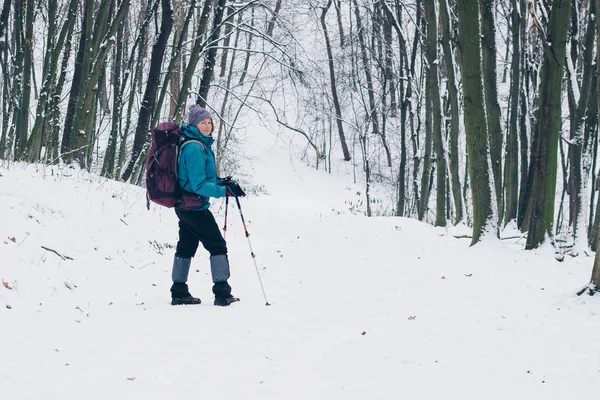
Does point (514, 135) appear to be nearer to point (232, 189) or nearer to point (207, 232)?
point (232, 189)

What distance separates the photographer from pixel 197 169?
5.82m

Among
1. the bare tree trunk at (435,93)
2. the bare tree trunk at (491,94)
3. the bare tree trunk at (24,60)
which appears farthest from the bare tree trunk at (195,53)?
the bare tree trunk at (491,94)

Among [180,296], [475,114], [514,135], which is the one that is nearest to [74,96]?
[180,296]

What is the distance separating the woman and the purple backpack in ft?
0.05

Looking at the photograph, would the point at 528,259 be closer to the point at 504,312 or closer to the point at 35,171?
the point at 504,312

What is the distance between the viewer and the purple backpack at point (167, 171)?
5.82 metres

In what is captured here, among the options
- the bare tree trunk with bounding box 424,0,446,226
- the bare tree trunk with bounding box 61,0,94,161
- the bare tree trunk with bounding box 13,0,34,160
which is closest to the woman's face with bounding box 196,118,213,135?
the bare tree trunk with bounding box 61,0,94,161

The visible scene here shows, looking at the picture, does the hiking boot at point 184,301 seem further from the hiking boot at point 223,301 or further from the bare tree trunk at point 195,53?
the bare tree trunk at point 195,53

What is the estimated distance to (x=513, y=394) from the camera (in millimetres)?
3621

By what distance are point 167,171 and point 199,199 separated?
0.43m

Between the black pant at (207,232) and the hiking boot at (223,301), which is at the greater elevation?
the black pant at (207,232)

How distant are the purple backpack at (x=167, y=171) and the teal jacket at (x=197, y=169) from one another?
52 millimetres

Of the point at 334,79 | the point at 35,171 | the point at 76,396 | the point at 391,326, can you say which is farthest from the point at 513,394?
the point at 334,79

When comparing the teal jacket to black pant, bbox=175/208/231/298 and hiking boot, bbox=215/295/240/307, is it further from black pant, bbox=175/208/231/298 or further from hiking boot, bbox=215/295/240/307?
hiking boot, bbox=215/295/240/307
